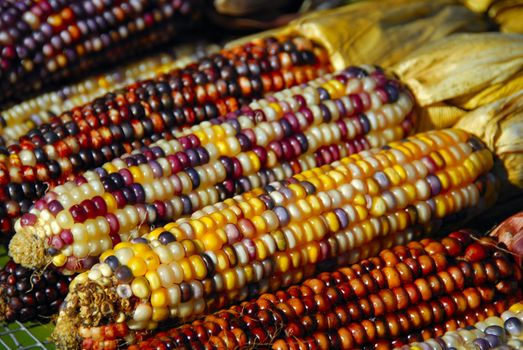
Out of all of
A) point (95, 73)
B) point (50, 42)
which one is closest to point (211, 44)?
point (95, 73)

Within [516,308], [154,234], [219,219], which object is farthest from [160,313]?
[516,308]

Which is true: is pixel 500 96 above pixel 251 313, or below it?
above

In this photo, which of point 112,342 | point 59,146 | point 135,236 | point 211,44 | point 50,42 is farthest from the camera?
point 211,44

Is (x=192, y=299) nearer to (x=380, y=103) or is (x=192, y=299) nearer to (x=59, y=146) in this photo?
(x=59, y=146)

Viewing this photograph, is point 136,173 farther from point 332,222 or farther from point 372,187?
point 372,187

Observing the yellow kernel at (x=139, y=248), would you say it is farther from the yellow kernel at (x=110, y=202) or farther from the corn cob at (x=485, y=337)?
the corn cob at (x=485, y=337)
